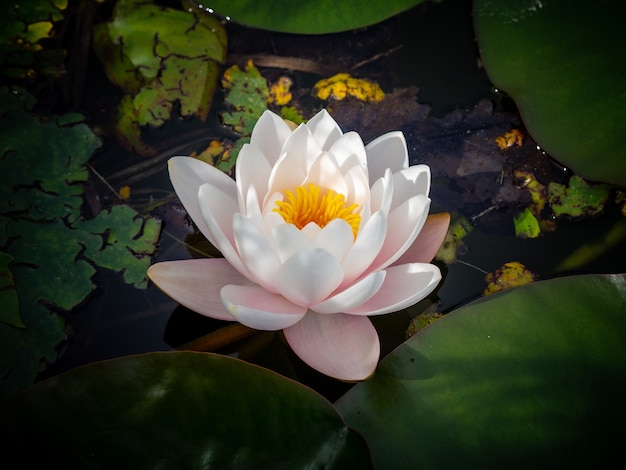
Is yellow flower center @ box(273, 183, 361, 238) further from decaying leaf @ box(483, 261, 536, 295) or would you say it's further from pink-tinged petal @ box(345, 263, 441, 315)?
decaying leaf @ box(483, 261, 536, 295)

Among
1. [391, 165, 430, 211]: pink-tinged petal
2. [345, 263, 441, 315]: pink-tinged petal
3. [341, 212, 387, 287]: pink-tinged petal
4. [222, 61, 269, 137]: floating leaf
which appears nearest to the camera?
[341, 212, 387, 287]: pink-tinged petal

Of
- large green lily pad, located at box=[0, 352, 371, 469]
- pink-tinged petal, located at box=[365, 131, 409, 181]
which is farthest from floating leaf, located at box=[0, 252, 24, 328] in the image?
pink-tinged petal, located at box=[365, 131, 409, 181]

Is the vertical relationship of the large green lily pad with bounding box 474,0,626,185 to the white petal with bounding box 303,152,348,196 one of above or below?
above

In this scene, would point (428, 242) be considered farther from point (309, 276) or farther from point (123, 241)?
point (123, 241)

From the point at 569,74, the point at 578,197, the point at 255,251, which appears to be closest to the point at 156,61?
the point at 255,251

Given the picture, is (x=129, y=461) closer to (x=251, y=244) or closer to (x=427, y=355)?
(x=251, y=244)
